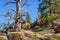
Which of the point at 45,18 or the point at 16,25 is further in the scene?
the point at 45,18

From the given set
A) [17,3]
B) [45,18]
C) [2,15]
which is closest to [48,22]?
[45,18]

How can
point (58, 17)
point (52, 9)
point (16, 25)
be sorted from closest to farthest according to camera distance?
point (16, 25)
point (58, 17)
point (52, 9)

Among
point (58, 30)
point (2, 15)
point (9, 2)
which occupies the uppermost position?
point (9, 2)

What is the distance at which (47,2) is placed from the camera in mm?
41750

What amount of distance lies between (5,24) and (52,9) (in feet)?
60.5

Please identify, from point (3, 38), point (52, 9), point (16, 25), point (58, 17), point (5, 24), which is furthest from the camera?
point (52, 9)

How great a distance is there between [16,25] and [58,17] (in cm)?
1329

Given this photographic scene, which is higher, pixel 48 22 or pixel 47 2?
pixel 47 2

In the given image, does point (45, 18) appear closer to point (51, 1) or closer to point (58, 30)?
point (51, 1)

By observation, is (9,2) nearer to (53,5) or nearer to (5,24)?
(5,24)

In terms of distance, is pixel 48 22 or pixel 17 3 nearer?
pixel 17 3

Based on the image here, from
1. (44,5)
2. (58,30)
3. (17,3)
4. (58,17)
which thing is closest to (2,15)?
(17,3)

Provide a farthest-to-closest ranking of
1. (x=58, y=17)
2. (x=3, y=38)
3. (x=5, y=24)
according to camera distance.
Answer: (x=58, y=17) < (x=5, y=24) < (x=3, y=38)

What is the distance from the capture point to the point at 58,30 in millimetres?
28281
